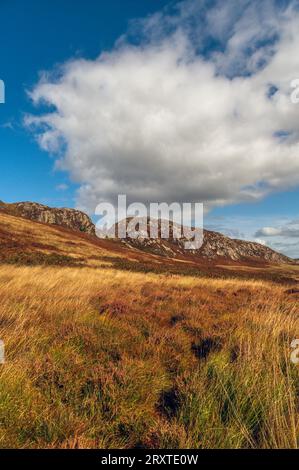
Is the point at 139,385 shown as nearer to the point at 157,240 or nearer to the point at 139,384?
the point at 139,384

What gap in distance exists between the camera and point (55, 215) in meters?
114

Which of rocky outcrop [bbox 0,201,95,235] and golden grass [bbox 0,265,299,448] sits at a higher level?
rocky outcrop [bbox 0,201,95,235]

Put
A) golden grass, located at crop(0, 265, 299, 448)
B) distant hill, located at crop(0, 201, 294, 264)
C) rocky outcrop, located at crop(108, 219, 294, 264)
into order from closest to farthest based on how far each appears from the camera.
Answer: golden grass, located at crop(0, 265, 299, 448), distant hill, located at crop(0, 201, 294, 264), rocky outcrop, located at crop(108, 219, 294, 264)

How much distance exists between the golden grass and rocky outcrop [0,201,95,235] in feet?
361

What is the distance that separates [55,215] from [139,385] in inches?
4625

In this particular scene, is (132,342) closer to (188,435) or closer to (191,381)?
(191,381)

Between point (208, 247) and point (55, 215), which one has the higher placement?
point (55, 215)

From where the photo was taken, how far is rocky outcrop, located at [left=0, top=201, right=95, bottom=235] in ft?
359

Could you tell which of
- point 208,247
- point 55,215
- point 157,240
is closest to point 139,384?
point 157,240

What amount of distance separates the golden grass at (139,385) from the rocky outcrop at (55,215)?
11008cm

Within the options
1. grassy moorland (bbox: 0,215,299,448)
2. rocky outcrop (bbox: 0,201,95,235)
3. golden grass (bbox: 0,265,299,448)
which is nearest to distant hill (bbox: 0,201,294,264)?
rocky outcrop (bbox: 0,201,95,235)

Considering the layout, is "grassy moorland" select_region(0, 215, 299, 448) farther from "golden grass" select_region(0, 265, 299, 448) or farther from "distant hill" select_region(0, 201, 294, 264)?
"distant hill" select_region(0, 201, 294, 264)
